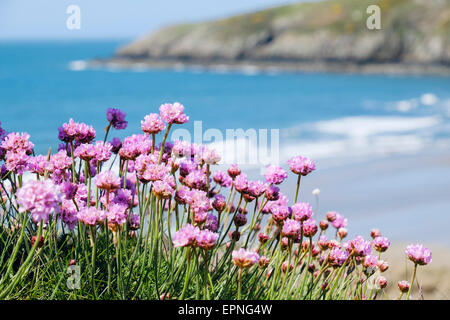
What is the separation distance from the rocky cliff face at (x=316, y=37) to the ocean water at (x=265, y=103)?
24.5 feet

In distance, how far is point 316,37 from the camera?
60.7m

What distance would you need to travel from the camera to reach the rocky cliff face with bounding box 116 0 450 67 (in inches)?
2270

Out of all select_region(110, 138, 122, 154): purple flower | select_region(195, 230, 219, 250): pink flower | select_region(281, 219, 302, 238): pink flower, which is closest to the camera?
select_region(195, 230, 219, 250): pink flower

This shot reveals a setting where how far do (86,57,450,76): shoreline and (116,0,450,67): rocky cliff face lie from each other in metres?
0.78

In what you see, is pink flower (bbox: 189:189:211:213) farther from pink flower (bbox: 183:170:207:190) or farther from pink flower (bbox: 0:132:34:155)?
pink flower (bbox: 0:132:34:155)

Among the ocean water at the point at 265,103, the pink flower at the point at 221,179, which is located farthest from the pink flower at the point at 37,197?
the ocean water at the point at 265,103

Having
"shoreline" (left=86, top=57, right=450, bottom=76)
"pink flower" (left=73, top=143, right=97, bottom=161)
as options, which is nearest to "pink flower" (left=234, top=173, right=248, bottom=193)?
"pink flower" (left=73, top=143, right=97, bottom=161)

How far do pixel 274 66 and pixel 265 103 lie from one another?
2492 cm

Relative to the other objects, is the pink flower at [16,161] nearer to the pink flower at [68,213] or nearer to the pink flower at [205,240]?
the pink flower at [68,213]

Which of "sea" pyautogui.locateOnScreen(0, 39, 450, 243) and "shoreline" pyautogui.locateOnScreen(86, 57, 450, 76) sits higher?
"shoreline" pyautogui.locateOnScreen(86, 57, 450, 76)

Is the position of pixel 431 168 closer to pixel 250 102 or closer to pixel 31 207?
pixel 31 207

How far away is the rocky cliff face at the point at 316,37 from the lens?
5766 centimetres

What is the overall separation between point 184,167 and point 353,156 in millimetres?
13560
